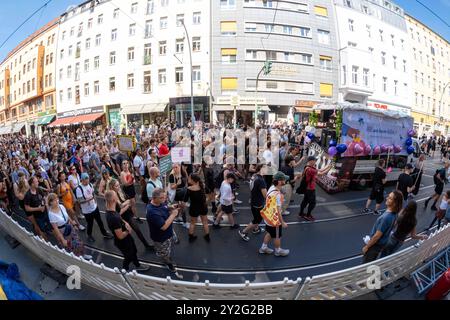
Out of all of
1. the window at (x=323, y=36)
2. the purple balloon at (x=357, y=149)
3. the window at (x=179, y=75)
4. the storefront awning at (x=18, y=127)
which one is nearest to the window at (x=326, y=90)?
the window at (x=323, y=36)

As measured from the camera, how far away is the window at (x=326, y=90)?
82.7ft

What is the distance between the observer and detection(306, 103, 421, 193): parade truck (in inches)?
352

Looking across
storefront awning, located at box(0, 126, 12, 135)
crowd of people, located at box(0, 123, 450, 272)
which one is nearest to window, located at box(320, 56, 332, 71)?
crowd of people, located at box(0, 123, 450, 272)

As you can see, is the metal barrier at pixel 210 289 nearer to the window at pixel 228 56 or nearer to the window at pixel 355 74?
the window at pixel 228 56

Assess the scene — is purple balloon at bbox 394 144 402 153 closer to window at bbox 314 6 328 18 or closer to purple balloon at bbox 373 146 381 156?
purple balloon at bbox 373 146 381 156

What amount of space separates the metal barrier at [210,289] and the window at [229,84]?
72.9ft

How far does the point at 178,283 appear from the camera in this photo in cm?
267

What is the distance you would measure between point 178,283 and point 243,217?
13.8ft

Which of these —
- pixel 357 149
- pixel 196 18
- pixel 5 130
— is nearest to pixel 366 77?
pixel 196 18

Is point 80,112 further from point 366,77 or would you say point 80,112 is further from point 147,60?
point 366,77
